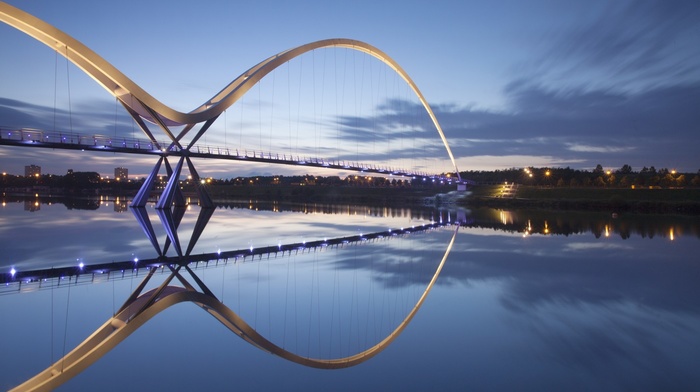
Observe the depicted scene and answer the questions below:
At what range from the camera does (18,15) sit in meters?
17.4

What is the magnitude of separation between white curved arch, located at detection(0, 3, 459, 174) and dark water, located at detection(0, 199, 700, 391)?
34.9ft

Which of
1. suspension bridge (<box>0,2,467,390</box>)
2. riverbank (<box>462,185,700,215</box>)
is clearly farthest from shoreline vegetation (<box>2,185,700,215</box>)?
suspension bridge (<box>0,2,467,390</box>)

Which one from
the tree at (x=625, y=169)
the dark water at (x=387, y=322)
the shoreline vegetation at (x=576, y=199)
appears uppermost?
the tree at (x=625, y=169)

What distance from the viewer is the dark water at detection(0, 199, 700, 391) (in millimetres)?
4473

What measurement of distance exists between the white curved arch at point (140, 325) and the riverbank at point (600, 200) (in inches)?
1337

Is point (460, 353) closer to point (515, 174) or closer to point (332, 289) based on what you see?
point (332, 289)

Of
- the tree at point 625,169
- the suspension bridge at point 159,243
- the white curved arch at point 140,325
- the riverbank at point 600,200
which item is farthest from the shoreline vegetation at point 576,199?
the tree at point 625,169

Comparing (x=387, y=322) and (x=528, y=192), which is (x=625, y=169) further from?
(x=387, y=322)

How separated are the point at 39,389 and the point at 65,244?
10.6 m

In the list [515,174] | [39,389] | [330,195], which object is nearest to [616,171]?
[515,174]

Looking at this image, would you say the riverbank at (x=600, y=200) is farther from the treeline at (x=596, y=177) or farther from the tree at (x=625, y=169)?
the tree at (x=625, y=169)

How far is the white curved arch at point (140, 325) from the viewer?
437 centimetres

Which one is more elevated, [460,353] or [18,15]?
[18,15]

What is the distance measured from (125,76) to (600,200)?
3618 cm
